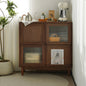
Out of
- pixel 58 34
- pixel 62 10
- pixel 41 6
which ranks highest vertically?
pixel 41 6

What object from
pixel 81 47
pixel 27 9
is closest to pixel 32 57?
pixel 27 9

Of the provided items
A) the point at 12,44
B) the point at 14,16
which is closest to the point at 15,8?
the point at 14,16

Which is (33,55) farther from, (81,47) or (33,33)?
(81,47)

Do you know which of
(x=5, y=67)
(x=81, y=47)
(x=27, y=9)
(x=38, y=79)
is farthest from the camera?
(x=27, y=9)

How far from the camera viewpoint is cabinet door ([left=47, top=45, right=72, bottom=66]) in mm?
3613

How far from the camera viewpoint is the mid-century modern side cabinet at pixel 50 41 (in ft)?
11.8

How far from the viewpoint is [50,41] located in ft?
11.9

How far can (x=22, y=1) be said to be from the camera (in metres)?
3.95

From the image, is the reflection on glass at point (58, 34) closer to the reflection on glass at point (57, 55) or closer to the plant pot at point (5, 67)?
the reflection on glass at point (57, 55)

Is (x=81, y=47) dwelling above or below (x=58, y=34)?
below

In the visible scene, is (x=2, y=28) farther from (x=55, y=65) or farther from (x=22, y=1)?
(x=55, y=65)

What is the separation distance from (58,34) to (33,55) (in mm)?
626

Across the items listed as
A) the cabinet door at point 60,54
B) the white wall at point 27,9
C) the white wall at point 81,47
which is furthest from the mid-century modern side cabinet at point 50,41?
the white wall at point 81,47

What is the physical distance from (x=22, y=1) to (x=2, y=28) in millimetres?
702
